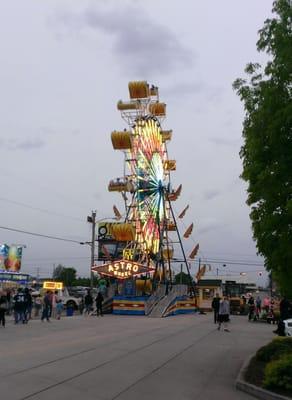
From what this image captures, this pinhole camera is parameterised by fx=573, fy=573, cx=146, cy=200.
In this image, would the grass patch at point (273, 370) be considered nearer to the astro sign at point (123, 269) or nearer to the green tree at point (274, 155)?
the green tree at point (274, 155)

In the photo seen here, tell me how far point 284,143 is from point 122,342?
9746 mm

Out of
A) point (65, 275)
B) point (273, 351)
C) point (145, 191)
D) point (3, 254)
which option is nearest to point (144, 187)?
point (145, 191)

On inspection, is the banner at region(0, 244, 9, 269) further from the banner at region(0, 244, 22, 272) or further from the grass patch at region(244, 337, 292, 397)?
the grass patch at region(244, 337, 292, 397)

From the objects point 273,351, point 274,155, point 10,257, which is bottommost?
point 273,351

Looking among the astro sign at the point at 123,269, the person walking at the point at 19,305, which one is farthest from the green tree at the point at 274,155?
the astro sign at the point at 123,269

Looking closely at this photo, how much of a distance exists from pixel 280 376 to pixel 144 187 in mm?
38413

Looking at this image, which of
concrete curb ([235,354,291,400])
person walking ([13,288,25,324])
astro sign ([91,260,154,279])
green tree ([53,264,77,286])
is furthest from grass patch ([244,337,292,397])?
green tree ([53,264,77,286])

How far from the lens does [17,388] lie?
9.81 meters

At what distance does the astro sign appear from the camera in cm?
4309

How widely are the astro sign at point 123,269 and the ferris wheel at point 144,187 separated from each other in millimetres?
3194

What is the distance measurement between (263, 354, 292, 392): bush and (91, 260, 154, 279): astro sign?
32.9 metres

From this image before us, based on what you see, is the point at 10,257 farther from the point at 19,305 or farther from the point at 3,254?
the point at 19,305

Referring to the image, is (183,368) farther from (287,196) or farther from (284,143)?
(284,143)

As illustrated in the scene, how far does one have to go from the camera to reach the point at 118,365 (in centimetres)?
1320
